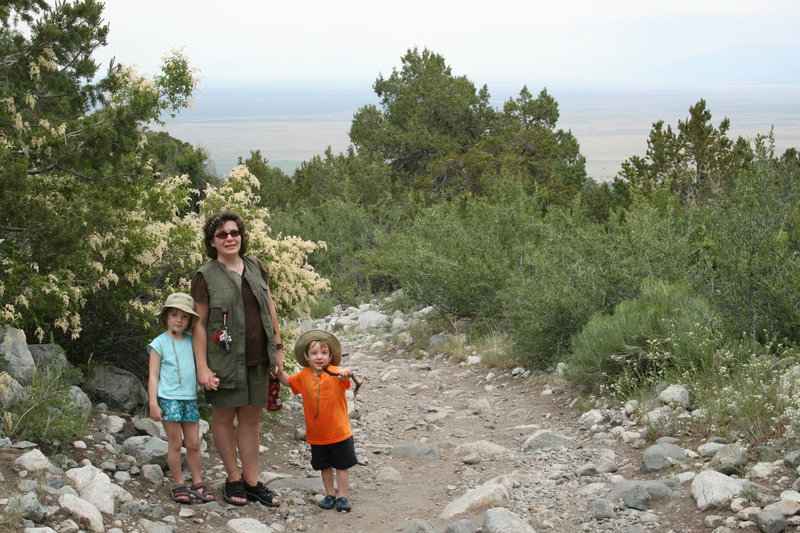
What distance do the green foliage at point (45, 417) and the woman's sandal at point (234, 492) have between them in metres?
1.14

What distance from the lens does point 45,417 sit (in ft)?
19.2

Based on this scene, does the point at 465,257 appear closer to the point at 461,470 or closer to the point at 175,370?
the point at 461,470

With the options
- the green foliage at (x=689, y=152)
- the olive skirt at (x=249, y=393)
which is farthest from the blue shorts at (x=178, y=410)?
the green foliage at (x=689, y=152)

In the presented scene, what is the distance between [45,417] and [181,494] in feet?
3.64

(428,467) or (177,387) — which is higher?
(177,387)

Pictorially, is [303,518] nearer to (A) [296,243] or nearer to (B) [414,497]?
(B) [414,497]

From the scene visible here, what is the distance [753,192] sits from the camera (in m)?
8.38

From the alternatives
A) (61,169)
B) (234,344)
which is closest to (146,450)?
(234,344)

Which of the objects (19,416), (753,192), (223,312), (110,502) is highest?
(753,192)

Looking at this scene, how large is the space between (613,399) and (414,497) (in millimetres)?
2746

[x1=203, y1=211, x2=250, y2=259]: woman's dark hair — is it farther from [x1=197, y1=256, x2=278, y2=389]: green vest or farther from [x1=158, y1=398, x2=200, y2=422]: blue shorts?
[x1=158, y1=398, x2=200, y2=422]: blue shorts

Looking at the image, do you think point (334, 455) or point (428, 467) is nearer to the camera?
point (334, 455)

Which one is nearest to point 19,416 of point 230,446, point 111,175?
point 230,446

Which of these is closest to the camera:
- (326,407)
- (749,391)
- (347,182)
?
(326,407)
